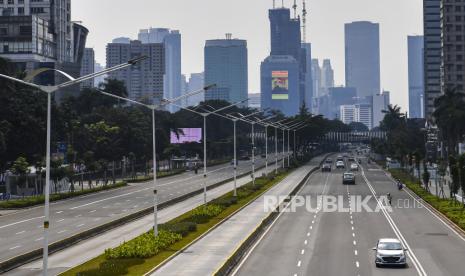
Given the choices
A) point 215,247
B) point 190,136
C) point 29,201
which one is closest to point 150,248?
point 215,247

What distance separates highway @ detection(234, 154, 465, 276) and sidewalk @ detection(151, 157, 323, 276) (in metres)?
1.30

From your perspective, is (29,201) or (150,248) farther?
(29,201)

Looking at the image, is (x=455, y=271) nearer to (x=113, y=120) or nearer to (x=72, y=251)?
(x=72, y=251)

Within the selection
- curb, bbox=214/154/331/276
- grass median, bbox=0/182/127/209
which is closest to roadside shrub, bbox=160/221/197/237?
curb, bbox=214/154/331/276

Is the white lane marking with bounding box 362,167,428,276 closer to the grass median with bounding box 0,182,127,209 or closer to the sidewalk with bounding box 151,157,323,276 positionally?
the sidewalk with bounding box 151,157,323,276

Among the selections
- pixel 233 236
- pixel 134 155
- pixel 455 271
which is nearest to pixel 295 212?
pixel 233 236

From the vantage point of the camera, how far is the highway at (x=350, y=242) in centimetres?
3888

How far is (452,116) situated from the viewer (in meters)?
157

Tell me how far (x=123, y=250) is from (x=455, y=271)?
55.1 feet

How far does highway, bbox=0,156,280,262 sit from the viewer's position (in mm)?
50062

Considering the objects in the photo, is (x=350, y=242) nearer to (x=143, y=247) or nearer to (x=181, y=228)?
(x=181, y=228)

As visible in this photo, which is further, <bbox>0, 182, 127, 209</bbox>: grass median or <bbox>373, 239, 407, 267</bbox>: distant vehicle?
<bbox>0, 182, 127, 209</bbox>: grass median

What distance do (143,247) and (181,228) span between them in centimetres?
1028

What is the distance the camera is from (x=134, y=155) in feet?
443
